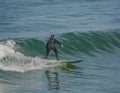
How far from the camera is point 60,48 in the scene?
96.6ft

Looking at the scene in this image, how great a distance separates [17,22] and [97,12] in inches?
403

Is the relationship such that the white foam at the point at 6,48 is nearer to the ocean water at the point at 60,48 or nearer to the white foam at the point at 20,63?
the ocean water at the point at 60,48

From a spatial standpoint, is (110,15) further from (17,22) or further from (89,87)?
(89,87)

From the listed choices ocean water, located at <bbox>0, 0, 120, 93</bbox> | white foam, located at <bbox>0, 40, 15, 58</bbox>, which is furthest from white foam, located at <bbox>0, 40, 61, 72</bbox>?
white foam, located at <bbox>0, 40, 15, 58</bbox>

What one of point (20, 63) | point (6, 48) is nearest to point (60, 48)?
point (6, 48)

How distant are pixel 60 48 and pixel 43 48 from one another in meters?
1.17

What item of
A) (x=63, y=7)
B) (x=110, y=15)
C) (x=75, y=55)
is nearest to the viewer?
(x=75, y=55)

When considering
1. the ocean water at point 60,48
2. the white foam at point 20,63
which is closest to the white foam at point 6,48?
the ocean water at point 60,48

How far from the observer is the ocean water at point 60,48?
1978 centimetres

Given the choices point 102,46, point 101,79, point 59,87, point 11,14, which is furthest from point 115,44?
point 11,14

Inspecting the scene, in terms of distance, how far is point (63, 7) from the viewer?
52406 millimetres

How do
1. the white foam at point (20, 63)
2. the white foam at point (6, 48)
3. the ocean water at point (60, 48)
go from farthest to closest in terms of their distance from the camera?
the white foam at point (6, 48) → the white foam at point (20, 63) → the ocean water at point (60, 48)

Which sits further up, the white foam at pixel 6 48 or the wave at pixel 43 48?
the white foam at pixel 6 48

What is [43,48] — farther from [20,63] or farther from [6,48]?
[20,63]
